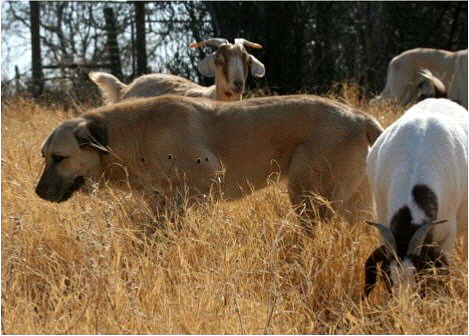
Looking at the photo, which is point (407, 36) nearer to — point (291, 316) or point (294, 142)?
point (294, 142)

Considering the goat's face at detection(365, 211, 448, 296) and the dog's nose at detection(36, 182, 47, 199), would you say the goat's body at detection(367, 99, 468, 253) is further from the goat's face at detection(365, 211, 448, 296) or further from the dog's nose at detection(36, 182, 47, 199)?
the dog's nose at detection(36, 182, 47, 199)

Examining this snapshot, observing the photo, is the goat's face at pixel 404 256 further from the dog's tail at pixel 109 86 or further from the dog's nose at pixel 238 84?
the dog's tail at pixel 109 86

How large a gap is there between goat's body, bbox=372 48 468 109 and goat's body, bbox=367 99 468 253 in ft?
30.0

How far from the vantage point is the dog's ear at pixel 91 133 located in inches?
259

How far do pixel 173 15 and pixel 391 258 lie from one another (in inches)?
504

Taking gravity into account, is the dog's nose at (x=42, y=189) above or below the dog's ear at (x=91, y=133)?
below

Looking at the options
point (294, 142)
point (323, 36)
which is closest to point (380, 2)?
point (323, 36)

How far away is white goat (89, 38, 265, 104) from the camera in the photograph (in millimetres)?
9766

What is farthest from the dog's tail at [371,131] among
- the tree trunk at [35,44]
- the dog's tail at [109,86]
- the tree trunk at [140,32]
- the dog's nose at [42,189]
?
the tree trunk at [35,44]

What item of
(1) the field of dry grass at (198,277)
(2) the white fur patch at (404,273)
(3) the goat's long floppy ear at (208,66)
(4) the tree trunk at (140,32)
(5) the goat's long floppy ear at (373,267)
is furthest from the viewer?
(4) the tree trunk at (140,32)

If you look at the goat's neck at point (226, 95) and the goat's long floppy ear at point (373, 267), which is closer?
the goat's long floppy ear at point (373, 267)

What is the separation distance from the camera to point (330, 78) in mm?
16734

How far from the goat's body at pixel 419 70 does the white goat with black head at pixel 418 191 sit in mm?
9083

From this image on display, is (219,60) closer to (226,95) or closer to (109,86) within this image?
(226,95)
